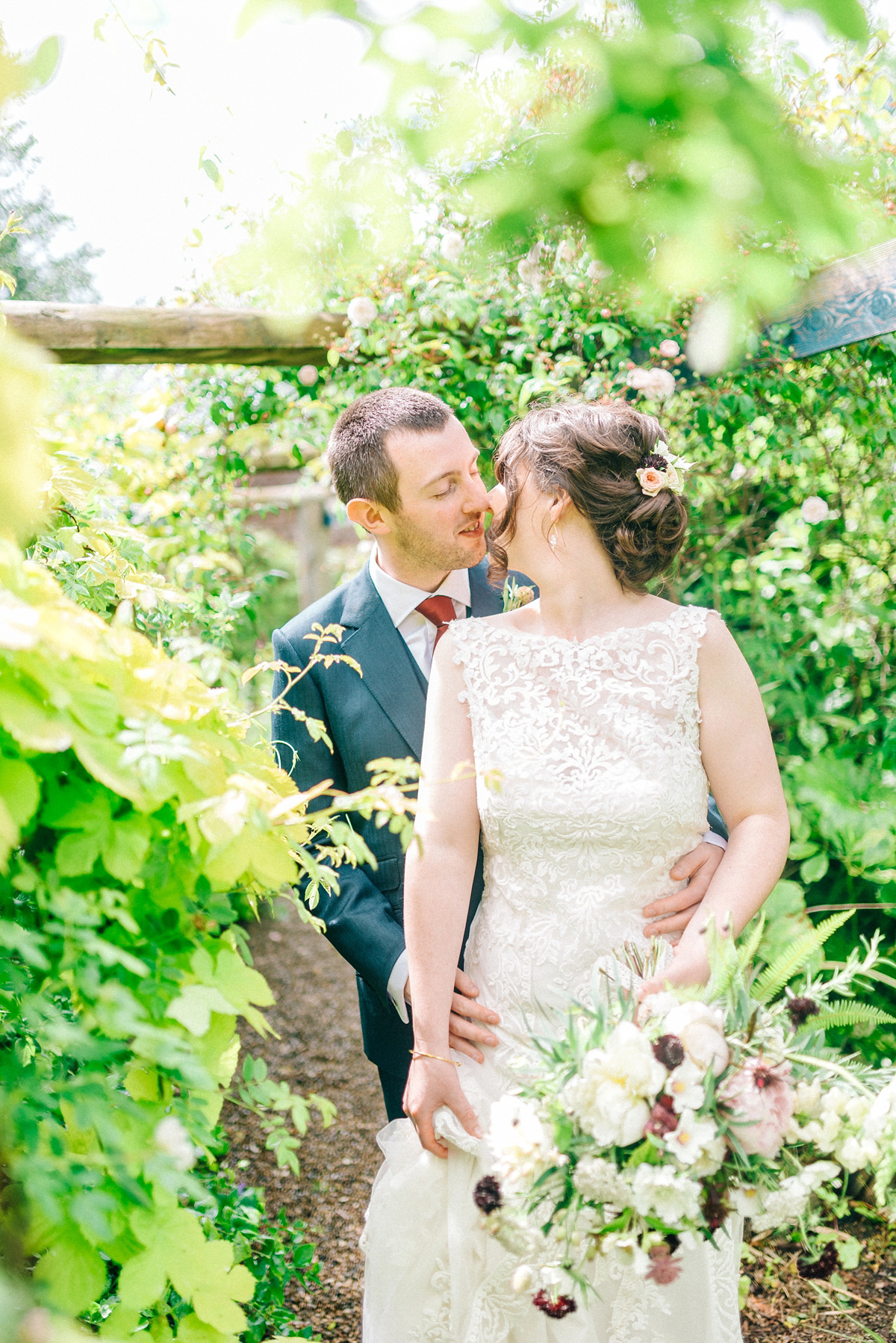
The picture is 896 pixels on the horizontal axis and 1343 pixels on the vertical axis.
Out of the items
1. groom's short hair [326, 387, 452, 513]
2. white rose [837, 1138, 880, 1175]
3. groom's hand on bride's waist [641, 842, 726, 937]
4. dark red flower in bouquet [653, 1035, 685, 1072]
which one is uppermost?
groom's short hair [326, 387, 452, 513]

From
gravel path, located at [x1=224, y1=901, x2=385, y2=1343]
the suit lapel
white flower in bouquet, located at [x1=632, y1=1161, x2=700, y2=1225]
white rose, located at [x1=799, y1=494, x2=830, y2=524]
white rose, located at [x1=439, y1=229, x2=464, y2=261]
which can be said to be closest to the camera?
white flower in bouquet, located at [x1=632, y1=1161, x2=700, y2=1225]

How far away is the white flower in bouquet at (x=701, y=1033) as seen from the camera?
1.09m

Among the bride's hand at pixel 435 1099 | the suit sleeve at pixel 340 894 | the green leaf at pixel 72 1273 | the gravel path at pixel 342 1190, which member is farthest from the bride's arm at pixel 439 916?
the gravel path at pixel 342 1190

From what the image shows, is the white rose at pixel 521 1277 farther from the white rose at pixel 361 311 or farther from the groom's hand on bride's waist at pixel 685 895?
the white rose at pixel 361 311

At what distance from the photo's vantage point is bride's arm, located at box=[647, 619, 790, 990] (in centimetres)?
162

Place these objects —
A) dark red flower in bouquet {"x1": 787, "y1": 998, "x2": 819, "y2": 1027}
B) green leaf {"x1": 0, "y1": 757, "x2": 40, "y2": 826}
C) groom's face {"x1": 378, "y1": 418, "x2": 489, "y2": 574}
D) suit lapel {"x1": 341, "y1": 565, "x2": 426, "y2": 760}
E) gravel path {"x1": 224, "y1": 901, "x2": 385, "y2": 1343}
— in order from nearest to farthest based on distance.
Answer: green leaf {"x1": 0, "y1": 757, "x2": 40, "y2": 826}
dark red flower in bouquet {"x1": 787, "y1": 998, "x2": 819, "y2": 1027}
suit lapel {"x1": 341, "y1": 565, "x2": 426, "y2": 760}
groom's face {"x1": 378, "y1": 418, "x2": 489, "y2": 574}
gravel path {"x1": 224, "y1": 901, "x2": 385, "y2": 1343}

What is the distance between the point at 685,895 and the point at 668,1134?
0.67 m

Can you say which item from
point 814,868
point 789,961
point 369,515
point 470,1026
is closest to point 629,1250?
point 789,961

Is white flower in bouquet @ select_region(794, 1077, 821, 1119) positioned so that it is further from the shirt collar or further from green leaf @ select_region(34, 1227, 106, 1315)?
the shirt collar

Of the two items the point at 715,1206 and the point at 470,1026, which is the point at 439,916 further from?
the point at 715,1206

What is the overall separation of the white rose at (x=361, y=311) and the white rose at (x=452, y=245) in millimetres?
276

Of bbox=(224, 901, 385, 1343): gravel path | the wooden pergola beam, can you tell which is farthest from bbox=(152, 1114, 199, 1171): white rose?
the wooden pergola beam

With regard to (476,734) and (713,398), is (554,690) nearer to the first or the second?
(476,734)

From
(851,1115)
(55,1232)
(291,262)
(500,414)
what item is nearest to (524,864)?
(851,1115)
